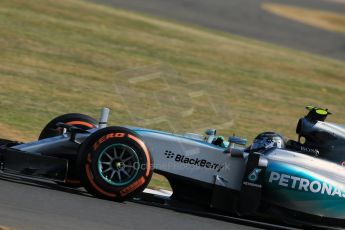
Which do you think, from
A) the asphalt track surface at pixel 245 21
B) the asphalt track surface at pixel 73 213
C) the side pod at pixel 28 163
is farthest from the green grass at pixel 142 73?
the asphalt track surface at pixel 245 21

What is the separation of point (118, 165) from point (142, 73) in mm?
Result: 10678

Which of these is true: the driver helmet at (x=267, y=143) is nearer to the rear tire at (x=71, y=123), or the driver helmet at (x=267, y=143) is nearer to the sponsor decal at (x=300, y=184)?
the sponsor decal at (x=300, y=184)

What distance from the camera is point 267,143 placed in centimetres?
→ 812

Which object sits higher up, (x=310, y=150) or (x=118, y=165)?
(x=310, y=150)

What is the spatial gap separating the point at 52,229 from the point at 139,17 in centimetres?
1900

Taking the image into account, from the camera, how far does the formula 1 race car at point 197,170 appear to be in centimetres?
750

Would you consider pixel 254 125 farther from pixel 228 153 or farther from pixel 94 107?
pixel 228 153

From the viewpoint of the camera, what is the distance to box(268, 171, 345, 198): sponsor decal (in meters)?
7.73

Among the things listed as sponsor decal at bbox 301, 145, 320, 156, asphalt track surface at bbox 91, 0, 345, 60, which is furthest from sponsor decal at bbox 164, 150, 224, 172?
asphalt track surface at bbox 91, 0, 345, 60

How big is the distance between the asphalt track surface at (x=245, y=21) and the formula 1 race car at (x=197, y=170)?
19.2 meters

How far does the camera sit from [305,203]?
777 cm

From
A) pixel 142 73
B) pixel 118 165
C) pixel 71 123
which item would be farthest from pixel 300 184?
pixel 142 73

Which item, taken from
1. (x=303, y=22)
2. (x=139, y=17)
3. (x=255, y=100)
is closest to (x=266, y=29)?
(x=303, y=22)

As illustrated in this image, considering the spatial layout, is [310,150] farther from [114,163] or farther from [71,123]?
[71,123]
